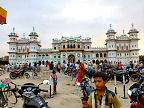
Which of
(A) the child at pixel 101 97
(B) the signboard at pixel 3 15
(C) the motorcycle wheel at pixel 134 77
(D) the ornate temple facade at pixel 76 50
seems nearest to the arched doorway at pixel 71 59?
(D) the ornate temple facade at pixel 76 50

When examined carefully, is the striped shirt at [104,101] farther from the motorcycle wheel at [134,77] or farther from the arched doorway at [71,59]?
the arched doorway at [71,59]

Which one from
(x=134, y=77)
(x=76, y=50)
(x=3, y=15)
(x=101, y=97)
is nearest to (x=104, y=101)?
(x=101, y=97)

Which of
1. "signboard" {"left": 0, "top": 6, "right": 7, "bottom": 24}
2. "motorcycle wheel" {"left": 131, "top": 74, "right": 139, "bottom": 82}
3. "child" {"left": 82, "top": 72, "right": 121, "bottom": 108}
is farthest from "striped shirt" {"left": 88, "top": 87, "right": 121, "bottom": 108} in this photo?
"signboard" {"left": 0, "top": 6, "right": 7, "bottom": 24}

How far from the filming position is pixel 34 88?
2.70 metres

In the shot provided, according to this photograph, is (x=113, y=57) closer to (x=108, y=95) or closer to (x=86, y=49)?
(x=86, y=49)

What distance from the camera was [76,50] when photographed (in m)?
40.8

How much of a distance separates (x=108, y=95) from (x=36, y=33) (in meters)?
45.7

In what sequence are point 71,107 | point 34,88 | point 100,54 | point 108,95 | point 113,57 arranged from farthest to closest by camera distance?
1. point 100,54
2. point 113,57
3. point 71,107
4. point 34,88
5. point 108,95

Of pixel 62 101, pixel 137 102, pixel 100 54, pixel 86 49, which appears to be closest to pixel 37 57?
pixel 86 49

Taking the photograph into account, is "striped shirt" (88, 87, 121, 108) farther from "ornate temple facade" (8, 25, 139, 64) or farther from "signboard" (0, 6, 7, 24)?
"ornate temple facade" (8, 25, 139, 64)

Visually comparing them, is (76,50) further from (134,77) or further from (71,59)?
(134,77)

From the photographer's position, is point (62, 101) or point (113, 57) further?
point (113, 57)

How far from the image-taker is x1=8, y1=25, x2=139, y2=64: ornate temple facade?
40938mm

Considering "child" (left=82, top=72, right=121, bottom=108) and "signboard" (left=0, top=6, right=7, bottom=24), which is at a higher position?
"signboard" (left=0, top=6, right=7, bottom=24)
